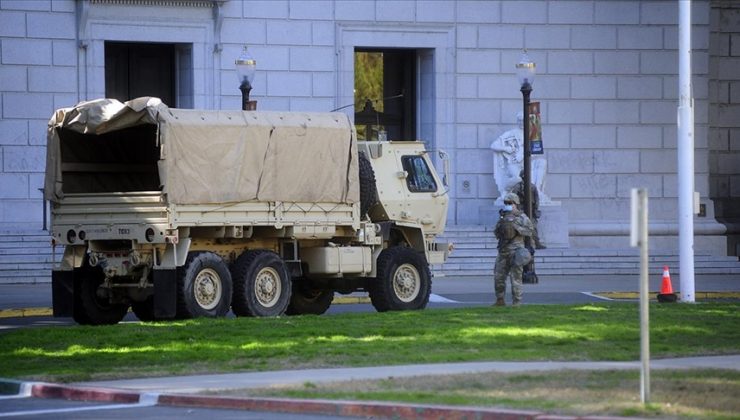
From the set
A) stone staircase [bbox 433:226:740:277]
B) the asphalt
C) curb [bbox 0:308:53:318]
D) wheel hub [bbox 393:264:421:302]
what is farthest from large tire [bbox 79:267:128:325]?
stone staircase [bbox 433:226:740:277]

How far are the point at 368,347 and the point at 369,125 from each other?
75.4 feet

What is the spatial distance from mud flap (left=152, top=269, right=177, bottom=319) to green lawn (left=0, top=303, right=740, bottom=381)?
43 centimetres

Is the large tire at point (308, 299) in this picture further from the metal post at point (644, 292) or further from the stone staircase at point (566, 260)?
the metal post at point (644, 292)

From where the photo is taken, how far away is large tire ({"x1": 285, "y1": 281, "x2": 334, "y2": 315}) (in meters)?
26.3

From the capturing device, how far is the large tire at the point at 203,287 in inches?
898

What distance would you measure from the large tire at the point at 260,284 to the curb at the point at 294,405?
7.94 m

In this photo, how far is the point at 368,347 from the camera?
18797 millimetres

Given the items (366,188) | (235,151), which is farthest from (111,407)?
(366,188)

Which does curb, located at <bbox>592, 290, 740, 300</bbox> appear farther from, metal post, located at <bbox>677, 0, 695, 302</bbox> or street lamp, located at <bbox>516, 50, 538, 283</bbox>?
metal post, located at <bbox>677, 0, 695, 302</bbox>

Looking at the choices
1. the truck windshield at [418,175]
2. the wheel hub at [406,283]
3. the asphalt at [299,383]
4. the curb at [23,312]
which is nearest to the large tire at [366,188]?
the truck windshield at [418,175]

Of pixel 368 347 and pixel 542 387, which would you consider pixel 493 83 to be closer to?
pixel 368 347

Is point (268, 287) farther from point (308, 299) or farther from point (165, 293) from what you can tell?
point (308, 299)

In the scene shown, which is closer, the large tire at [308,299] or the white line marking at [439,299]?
the large tire at [308,299]

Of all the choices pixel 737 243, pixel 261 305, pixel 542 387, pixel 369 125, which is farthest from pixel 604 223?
pixel 542 387
